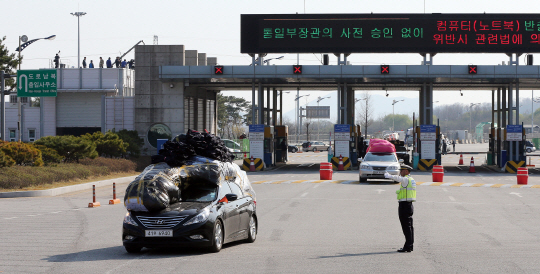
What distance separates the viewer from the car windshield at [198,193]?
12.2 metres

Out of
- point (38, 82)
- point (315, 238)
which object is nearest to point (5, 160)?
point (38, 82)

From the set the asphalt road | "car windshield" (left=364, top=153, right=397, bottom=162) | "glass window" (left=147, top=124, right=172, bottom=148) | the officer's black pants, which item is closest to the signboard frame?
"car windshield" (left=364, top=153, right=397, bottom=162)

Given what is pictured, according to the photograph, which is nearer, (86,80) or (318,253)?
(318,253)

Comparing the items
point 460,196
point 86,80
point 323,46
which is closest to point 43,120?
point 86,80

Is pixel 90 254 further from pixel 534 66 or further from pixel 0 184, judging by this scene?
pixel 534 66

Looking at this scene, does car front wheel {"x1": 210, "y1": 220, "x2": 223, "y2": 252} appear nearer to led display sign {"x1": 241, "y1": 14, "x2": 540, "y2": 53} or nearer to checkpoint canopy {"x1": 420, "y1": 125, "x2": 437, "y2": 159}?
led display sign {"x1": 241, "y1": 14, "x2": 540, "y2": 53}

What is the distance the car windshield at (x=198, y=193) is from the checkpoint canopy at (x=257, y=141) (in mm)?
30795

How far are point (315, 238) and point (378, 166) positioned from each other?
55.5 ft

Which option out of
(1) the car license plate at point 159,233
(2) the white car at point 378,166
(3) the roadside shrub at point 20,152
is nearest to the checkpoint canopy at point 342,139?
(2) the white car at point 378,166

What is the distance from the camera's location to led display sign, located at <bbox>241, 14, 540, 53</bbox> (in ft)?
131

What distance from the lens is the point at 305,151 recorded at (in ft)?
289

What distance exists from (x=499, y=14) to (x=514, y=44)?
204cm

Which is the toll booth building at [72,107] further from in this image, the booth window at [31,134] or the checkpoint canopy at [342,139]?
the checkpoint canopy at [342,139]

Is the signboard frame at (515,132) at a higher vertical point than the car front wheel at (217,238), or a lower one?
higher
